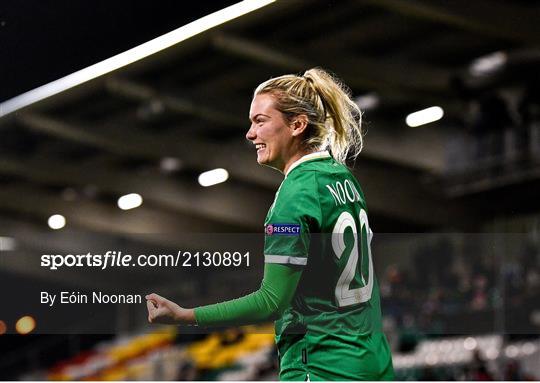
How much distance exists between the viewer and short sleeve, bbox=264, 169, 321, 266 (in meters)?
1.86

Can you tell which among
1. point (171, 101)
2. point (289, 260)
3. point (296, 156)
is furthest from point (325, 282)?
point (171, 101)

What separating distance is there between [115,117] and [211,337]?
0.89 meters

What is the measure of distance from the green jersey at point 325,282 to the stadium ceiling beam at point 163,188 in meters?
1.39

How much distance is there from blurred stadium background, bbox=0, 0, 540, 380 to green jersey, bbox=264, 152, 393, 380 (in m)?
0.93

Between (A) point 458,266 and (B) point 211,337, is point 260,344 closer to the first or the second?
(B) point 211,337

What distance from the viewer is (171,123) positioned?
3.83 metres

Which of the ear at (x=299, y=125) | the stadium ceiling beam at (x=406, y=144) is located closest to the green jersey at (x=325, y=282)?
the ear at (x=299, y=125)

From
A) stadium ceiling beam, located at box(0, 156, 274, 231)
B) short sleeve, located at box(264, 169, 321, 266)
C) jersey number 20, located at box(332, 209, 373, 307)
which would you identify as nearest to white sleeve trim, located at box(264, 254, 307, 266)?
short sleeve, located at box(264, 169, 321, 266)

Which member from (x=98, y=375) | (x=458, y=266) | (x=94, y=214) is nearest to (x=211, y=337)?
(x=94, y=214)

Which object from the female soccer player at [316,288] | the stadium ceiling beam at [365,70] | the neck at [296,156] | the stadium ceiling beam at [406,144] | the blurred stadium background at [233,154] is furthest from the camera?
the stadium ceiling beam at [406,144]

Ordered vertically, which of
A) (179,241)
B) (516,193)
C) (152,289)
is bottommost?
(152,289)

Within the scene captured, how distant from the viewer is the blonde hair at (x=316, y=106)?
2.09m

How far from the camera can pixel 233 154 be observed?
3.69 meters

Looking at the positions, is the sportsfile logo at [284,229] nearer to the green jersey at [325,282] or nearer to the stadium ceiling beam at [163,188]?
the green jersey at [325,282]
